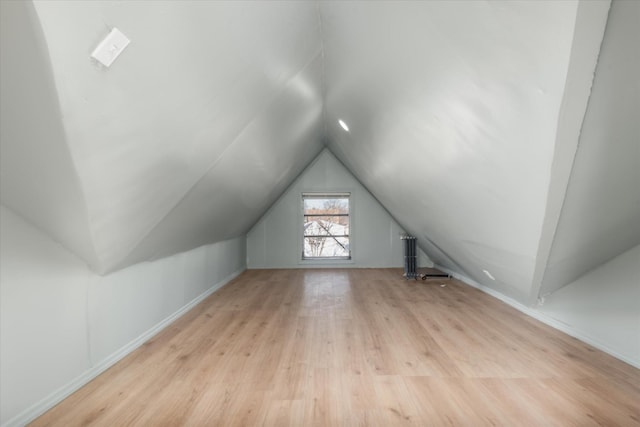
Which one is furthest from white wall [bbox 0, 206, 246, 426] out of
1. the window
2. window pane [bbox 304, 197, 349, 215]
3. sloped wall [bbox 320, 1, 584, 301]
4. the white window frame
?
window pane [bbox 304, 197, 349, 215]

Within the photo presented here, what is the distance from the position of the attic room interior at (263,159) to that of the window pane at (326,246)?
3732mm

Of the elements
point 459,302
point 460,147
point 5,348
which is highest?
point 460,147

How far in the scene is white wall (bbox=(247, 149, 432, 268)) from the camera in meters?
6.33

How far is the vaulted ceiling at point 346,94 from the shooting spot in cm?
109

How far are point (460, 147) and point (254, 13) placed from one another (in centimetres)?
145

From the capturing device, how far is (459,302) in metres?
3.84

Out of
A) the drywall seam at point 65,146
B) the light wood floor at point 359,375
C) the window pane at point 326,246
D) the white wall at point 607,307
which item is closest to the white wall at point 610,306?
the white wall at point 607,307

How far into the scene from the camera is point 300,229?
250 inches

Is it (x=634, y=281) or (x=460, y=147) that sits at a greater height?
(x=460, y=147)

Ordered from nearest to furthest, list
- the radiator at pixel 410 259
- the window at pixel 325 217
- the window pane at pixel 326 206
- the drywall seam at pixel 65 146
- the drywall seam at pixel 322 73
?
the drywall seam at pixel 65 146 < the drywall seam at pixel 322 73 < the radiator at pixel 410 259 < the window at pixel 325 217 < the window pane at pixel 326 206

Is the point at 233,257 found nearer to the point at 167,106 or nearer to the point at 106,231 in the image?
the point at 106,231

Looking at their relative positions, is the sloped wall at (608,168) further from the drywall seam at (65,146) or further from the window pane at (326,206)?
the window pane at (326,206)

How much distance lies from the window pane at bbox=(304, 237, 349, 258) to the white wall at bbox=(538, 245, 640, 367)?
187 inches

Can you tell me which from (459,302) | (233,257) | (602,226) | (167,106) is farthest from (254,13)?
(233,257)
